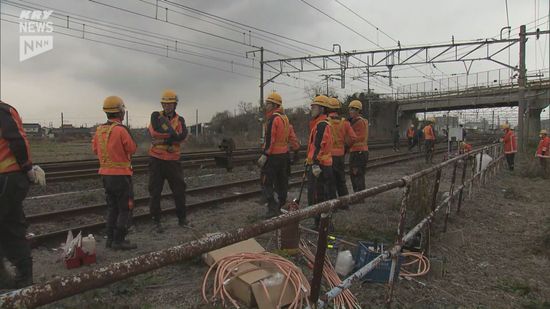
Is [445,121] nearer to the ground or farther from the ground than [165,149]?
farther from the ground

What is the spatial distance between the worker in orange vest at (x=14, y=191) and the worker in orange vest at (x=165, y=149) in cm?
237

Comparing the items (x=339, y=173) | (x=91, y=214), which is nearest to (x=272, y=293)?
(x=339, y=173)

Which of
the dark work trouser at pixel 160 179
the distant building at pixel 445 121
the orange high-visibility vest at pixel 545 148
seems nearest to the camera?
the dark work trouser at pixel 160 179

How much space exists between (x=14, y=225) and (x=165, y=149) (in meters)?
2.66

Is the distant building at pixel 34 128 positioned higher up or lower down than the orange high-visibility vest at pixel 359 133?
higher up

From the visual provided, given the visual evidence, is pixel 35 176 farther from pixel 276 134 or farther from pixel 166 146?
pixel 276 134

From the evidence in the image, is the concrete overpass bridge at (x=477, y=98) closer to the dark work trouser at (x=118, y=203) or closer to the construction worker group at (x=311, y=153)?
the construction worker group at (x=311, y=153)

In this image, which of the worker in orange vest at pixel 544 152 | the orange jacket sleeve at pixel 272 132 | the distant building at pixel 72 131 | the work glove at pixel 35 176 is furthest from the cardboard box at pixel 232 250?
the distant building at pixel 72 131

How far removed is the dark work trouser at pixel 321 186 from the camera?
6.77 meters

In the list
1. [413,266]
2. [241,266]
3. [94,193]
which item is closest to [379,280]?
[413,266]

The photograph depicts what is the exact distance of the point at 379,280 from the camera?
4332 mm

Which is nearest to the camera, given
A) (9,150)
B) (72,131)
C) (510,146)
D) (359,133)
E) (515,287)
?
(9,150)

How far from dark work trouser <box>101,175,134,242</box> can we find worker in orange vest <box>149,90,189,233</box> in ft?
3.35

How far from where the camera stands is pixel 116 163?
538 cm
